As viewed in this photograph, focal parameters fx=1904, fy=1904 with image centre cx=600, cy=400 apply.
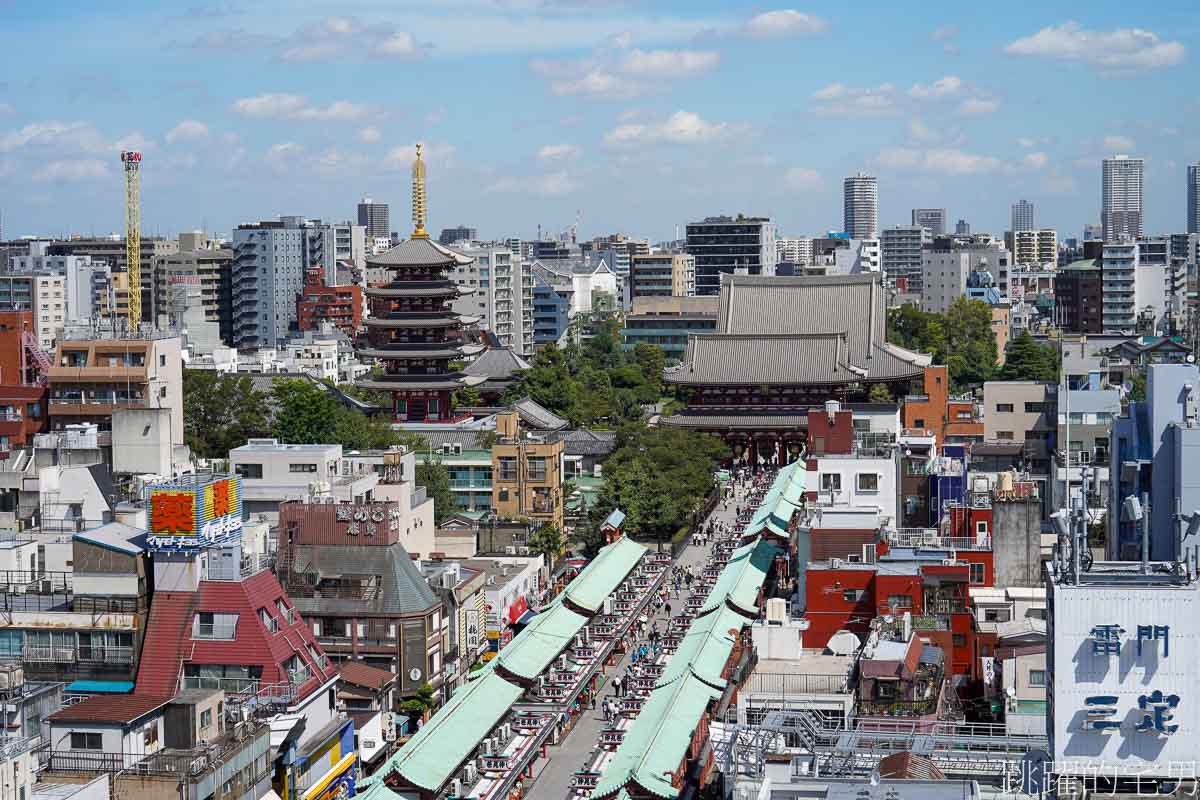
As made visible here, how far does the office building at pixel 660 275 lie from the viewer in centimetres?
15662

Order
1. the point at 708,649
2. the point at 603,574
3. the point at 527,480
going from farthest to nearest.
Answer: the point at 527,480, the point at 603,574, the point at 708,649

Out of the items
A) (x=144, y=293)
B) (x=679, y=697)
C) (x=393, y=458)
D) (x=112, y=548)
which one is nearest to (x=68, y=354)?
(x=393, y=458)

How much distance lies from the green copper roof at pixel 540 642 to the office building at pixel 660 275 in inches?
4188

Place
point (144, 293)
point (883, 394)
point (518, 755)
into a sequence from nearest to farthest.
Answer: point (518, 755) → point (883, 394) → point (144, 293)

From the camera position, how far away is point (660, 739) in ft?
120

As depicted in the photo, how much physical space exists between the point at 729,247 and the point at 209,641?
133616 millimetres

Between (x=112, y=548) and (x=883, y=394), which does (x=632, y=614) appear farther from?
(x=883, y=394)

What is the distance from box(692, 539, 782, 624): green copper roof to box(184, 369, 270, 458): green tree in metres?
24.4

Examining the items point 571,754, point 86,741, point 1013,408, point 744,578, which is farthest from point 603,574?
point 86,741

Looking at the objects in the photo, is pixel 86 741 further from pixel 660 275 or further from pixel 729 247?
pixel 729 247

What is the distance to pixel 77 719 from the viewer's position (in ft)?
107

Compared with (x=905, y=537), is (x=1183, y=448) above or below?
above

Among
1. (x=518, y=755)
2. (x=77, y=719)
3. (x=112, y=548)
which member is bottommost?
(x=518, y=755)

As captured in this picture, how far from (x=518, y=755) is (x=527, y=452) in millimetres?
26732
